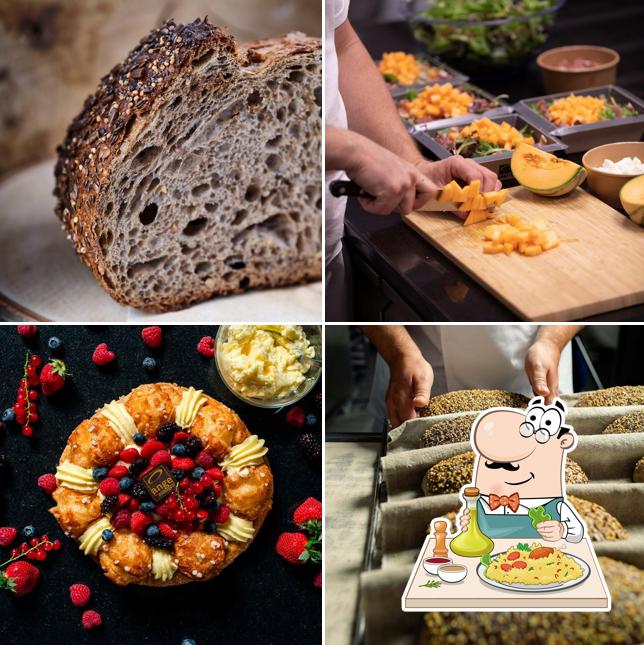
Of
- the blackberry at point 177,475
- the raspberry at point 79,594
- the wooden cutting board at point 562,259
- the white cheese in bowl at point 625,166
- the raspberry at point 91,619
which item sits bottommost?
the raspberry at point 91,619

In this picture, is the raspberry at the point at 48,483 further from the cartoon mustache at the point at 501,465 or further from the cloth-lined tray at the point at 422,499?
the cartoon mustache at the point at 501,465

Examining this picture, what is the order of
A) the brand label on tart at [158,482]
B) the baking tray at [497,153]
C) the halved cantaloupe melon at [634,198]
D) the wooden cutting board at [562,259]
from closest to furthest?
the wooden cutting board at [562,259] < the halved cantaloupe melon at [634,198] < the baking tray at [497,153] < the brand label on tart at [158,482]

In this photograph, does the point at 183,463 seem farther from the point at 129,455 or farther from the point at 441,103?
the point at 441,103

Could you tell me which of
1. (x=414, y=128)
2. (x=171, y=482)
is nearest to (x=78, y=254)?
(x=171, y=482)

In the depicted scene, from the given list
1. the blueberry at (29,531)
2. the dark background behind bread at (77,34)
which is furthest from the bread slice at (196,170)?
the blueberry at (29,531)

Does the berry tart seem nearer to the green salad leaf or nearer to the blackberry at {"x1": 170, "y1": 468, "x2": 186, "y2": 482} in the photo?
the blackberry at {"x1": 170, "y1": 468, "x2": 186, "y2": 482}

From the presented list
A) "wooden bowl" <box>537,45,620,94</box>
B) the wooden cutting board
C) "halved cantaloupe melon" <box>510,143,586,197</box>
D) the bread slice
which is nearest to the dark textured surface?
the bread slice
